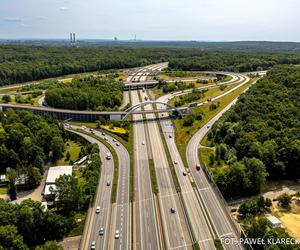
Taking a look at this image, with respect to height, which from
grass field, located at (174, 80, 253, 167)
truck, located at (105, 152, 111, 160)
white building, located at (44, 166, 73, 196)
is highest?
grass field, located at (174, 80, 253, 167)

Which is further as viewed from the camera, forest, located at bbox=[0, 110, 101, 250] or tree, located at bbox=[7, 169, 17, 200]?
tree, located at bbox=[7, 169, 17, 200]

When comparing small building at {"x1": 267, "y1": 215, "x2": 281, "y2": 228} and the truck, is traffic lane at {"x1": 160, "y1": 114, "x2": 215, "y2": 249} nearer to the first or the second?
small building at {"x1": 267, "y1": 215, "x2": 281, "y2": 228}

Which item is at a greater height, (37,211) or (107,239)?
(37,211)

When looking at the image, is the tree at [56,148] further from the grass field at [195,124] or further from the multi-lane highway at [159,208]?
the grass field at [195,124]

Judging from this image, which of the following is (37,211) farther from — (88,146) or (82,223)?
(88,146)

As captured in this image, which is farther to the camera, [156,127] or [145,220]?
[156,127]

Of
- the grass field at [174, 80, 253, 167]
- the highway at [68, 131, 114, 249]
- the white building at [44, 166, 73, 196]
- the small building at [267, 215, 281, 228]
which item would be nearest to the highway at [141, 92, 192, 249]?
the grass field at [174, 80, 253, 167]

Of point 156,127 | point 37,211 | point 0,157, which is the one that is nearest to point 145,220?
point 37,211
